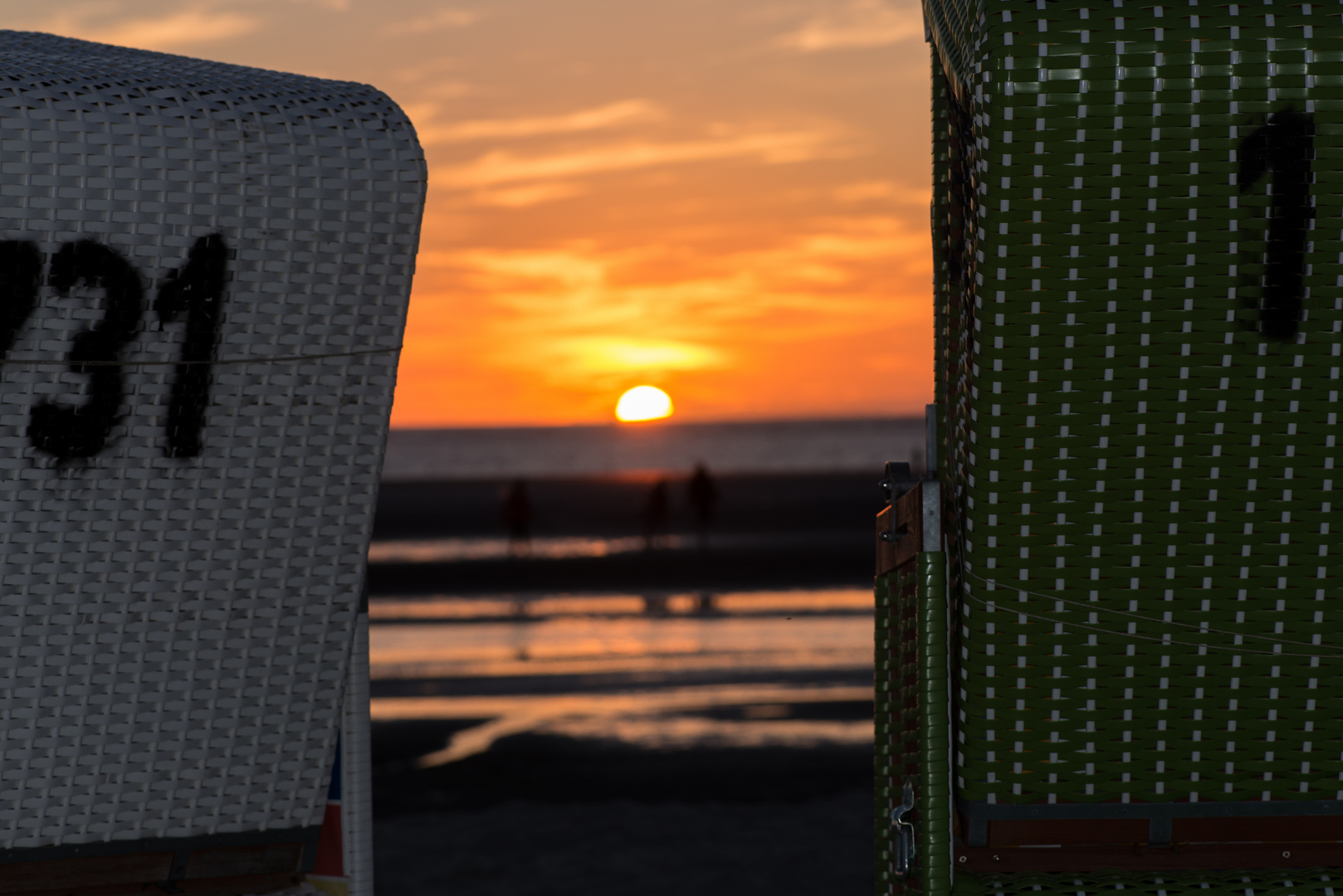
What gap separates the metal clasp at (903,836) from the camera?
8.64 ft

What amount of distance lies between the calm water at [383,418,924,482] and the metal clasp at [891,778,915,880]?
2092 inches

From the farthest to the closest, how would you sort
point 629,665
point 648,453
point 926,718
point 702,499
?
point 648,453, point 702,499, point 629,665, point 926,718

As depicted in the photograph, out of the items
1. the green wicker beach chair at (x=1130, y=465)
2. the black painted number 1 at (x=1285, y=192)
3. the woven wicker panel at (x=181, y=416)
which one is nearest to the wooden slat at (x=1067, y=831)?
the green wicker beach chair at (x=1130, y=465)

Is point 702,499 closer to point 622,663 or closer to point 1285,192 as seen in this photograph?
point 622,663

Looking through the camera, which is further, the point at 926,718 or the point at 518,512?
the point at 518,512

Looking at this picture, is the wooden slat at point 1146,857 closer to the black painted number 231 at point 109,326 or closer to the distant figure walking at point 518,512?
the black painted number 231 at point 109,326

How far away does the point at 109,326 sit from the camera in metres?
2.27

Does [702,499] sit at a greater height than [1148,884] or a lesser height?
greater

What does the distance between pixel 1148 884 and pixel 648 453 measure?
318 feet

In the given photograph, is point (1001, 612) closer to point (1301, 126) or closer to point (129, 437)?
point (1301, 126)

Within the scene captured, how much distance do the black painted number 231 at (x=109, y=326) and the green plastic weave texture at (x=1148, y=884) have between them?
1621 mm

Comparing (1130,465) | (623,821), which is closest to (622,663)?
(623,821)

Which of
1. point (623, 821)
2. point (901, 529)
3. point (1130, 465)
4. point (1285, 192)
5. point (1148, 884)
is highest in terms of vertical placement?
point (1285, 192)

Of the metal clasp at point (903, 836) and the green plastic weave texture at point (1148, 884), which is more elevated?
the metal clasp at point (903, 836)
